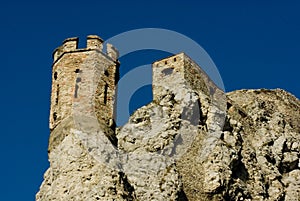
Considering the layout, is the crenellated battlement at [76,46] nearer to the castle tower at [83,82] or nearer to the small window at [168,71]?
the castle tower at [83,82]

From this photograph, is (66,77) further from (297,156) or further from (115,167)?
(297,156)

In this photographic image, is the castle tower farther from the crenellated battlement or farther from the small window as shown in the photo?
the small window

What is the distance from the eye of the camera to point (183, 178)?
1324 inches

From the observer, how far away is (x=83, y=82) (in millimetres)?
29578

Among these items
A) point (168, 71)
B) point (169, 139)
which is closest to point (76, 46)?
point (169, 139)

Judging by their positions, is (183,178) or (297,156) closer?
(183,178)

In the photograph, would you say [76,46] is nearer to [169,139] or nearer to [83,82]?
[83,82]

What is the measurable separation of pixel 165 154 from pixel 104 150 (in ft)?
19.1

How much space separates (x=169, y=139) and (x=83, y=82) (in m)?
6.80

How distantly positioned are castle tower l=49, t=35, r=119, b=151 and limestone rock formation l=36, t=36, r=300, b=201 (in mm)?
A: 43

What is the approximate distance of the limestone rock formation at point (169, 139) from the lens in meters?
28.4

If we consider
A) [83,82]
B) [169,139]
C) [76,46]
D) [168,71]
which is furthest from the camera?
[168,71]

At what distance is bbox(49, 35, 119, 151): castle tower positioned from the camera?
2925cm

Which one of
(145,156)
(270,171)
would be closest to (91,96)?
(145,156)
